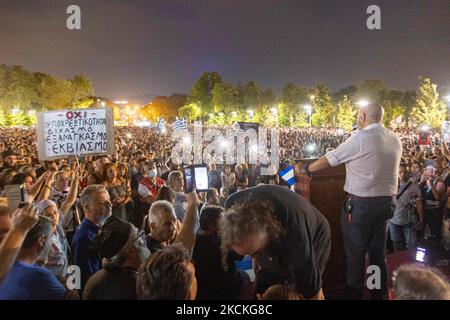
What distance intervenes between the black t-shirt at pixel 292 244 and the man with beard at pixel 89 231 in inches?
72.2

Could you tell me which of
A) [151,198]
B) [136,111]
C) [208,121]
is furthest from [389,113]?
[136,111]

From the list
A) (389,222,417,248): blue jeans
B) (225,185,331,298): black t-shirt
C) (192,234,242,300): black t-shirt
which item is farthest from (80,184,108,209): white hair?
(389,222,417,248): blue jeans

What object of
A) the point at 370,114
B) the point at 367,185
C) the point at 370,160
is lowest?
the point at 367,185

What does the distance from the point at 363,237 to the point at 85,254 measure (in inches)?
106

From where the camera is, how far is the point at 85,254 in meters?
3.97

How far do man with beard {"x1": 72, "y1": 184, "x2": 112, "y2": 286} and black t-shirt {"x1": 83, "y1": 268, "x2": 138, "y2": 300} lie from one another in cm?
106

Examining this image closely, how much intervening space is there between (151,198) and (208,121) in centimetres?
6937

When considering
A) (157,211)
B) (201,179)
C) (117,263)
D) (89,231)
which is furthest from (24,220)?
(201,179)

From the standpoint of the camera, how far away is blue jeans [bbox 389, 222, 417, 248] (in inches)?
257

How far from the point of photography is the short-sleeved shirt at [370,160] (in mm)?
3590

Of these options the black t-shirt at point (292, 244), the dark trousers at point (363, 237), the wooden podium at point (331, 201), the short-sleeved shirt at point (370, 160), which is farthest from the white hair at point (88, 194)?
the dark trousers at point (363, 237)

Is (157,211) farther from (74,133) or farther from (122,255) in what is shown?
(74,133)

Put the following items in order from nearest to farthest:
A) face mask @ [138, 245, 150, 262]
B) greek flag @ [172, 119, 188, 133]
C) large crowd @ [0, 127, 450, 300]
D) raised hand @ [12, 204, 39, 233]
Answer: large crowd @ [0, 127, 450, 300]
raised hand @ [12, 204, 39, 233]
face mask @ [138, 245, 150, 262]
greek flag @ [172, 119, 188, 133]

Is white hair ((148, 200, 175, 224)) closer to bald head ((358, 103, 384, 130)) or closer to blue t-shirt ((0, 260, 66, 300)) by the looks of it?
blue t-shirt ((0, 260, 66, 300))
